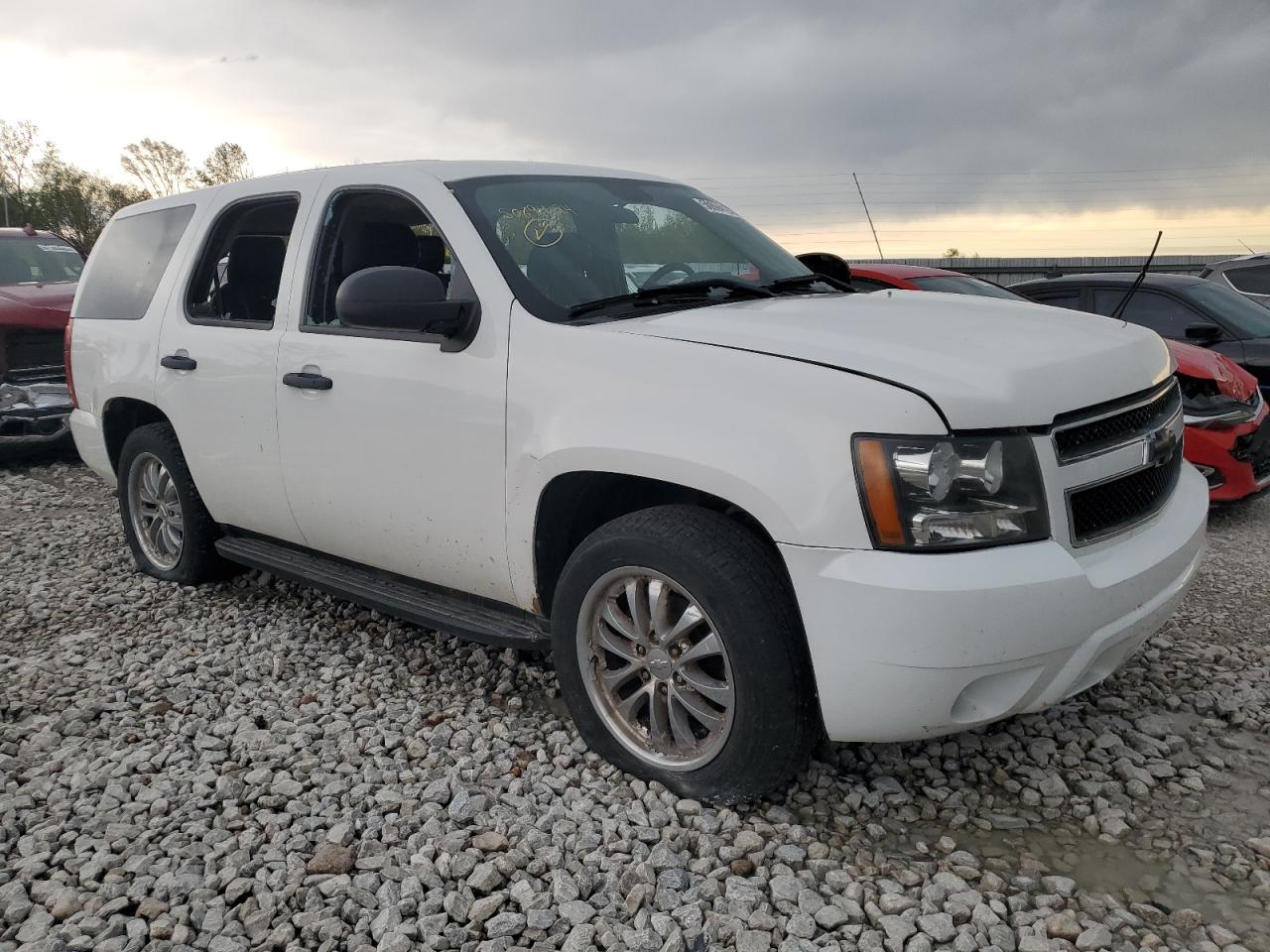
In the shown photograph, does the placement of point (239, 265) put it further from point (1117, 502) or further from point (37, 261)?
point (37, 261)

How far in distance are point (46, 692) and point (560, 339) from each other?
2.60 meters

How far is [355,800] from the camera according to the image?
10.1 feet

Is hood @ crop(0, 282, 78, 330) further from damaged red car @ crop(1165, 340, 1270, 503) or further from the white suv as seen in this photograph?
damaged red car @ crop(1165, 340, 1270, 503)

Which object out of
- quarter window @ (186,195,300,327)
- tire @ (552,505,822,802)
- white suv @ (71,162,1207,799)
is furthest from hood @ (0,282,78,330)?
tire @ (552,505,822,802)

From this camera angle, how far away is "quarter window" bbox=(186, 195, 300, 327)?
14.9 ft

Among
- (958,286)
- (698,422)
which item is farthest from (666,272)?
(958,286)

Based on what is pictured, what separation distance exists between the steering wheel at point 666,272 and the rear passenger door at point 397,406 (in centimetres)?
55

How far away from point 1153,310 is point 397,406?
639cm

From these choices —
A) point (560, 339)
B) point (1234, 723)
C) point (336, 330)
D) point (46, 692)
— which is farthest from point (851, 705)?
point (46, 692)

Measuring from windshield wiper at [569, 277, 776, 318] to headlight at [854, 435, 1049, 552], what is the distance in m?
1.08

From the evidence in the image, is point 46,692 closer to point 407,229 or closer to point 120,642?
point 120,642

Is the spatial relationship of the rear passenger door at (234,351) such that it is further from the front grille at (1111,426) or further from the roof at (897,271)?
the roof at (897,271)

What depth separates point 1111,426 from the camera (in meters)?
2.80

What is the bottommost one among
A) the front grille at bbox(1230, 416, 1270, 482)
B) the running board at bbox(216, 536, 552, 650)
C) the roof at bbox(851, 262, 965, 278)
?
the front grille at bbox(1230, 416, 1270, 482)
